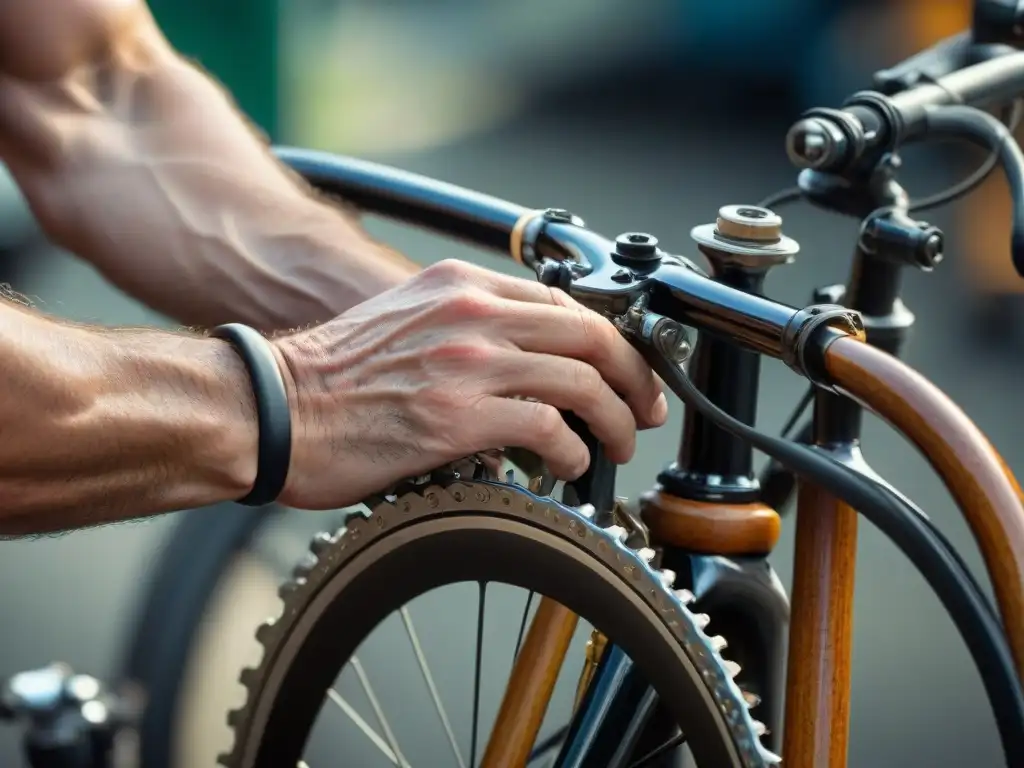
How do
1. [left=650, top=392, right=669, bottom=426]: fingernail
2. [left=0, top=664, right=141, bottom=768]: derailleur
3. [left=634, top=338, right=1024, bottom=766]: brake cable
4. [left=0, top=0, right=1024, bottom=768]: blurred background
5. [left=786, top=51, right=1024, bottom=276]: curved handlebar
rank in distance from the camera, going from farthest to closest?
[left=0, top=0, right=1024, bottom=768]: blurred background → [left=0, top=664, right=141, bottom=768]: derailleur → [left=786, top=51, right=1024, bottom=276]: curved handlebar → [left=650, top=392, right=669, bottom=426]: fingernail → [left=634, top=338, right=1024, bottom=766]: brake cable

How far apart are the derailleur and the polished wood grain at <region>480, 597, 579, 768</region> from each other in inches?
23.5

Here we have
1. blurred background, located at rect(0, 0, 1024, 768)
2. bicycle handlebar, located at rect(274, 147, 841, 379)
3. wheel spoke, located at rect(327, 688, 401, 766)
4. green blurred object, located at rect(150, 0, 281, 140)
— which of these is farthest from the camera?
green blurred object, located at rect(150, 0, 281, 140)

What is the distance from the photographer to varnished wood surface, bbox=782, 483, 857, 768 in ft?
3.43

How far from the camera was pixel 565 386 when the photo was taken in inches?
41.5

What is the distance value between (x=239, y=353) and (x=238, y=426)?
0.07m

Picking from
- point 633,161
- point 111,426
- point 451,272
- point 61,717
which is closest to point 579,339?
point 451,272

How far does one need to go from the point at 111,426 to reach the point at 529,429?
0.30 m

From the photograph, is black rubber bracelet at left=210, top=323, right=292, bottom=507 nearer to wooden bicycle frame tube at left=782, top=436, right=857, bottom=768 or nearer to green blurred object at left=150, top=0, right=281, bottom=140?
wooden bicycle frame tube at left=782, top=436, right=857, bottom=768

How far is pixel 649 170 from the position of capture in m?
6.01

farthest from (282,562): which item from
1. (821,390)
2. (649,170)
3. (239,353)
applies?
(649,170)

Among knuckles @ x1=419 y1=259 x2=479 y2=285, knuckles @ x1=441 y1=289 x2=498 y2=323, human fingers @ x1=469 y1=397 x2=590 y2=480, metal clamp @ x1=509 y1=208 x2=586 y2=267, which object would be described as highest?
metal clamp @ x1=509 y1=208 x2=586 y2=267

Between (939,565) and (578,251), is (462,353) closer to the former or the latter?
(578,251)

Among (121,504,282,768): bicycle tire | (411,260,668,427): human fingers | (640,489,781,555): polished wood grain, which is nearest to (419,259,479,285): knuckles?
(411,260,668,427): human fingers

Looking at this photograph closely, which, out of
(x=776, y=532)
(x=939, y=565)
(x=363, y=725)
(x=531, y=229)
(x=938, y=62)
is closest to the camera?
(x=939, y=565)
